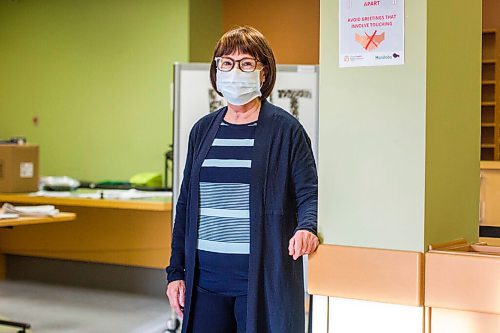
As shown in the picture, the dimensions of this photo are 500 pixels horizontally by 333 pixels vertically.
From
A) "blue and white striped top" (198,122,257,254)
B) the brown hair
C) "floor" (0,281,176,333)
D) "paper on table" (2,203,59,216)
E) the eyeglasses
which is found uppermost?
the brown hair

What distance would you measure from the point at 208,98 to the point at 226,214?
210 centimetres

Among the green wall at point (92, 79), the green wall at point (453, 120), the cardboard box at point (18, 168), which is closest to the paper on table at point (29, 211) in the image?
the cardboard box at point (18, 168)

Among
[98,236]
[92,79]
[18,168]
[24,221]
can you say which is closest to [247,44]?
[24,221]

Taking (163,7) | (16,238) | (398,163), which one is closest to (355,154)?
(398,163)

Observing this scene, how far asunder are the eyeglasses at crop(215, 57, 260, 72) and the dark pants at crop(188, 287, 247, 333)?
25.0 inches

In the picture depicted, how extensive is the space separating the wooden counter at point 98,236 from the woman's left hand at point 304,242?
11.4 ft

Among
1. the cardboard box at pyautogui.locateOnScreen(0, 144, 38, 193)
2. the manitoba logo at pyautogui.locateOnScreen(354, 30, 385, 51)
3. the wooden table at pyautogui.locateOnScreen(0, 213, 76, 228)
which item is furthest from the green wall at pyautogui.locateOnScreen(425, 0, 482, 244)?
the cardboard box at pyautogui.locateOnScreen(0, 144, 38, 193)

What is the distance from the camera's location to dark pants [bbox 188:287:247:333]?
191 centimetres

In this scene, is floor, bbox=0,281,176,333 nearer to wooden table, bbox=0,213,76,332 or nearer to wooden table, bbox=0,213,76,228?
wooden table, bbox=0,213,76,332

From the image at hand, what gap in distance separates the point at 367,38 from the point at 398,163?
313 millimetres

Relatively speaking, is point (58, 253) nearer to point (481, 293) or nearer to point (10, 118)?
point (10, 118)

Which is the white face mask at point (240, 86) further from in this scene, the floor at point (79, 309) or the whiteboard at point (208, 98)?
→ the floor at point (79, 309)

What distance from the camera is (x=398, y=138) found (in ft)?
5.51

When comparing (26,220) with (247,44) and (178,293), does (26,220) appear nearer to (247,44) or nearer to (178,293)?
(178,293)
